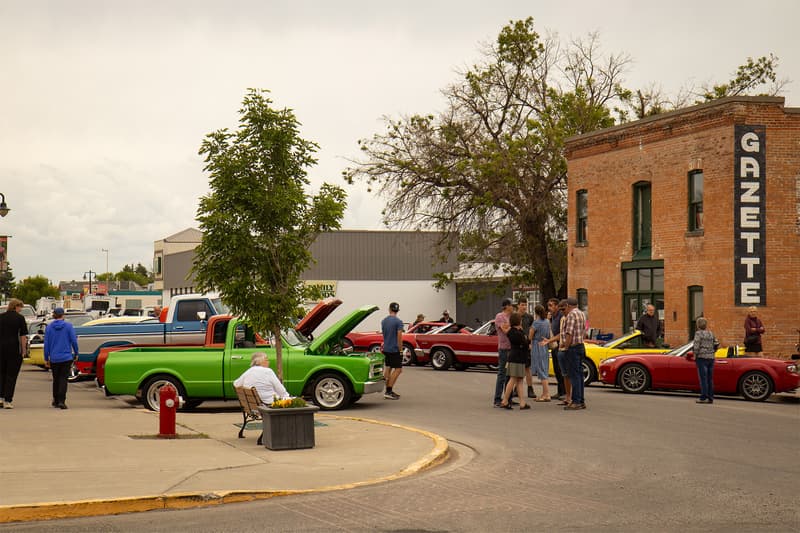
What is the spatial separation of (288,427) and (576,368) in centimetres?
691

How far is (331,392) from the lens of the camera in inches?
709

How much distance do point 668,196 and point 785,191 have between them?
376 cm

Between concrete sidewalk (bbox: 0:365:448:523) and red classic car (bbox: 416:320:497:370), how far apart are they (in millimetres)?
13226

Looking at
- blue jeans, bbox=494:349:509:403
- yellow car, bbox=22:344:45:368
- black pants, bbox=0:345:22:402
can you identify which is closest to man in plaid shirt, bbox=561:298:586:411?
blue jeans, bbox=494:349:509:403

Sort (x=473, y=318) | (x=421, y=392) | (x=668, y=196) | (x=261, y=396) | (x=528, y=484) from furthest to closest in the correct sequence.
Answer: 1. (x=473, y=318)
2. (x=668, y=196)
3. (x=421, y=392)
4. (x=261, y=396)
5. (x=528, y=484)

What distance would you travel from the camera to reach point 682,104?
149 feet

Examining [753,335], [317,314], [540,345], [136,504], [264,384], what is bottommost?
[136,504]

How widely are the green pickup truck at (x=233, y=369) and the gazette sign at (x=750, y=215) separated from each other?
14776 millimetres

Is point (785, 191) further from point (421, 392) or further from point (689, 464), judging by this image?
point (689, 464)

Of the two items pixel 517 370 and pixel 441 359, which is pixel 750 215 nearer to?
pixel 441 359

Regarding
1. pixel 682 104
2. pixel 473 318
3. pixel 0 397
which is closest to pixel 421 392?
pixel 0 397

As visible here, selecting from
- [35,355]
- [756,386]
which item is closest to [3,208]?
[35,355]

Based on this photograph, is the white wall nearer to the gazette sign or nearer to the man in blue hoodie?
the gazette sign

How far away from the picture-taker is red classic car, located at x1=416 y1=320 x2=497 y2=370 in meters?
29.4
